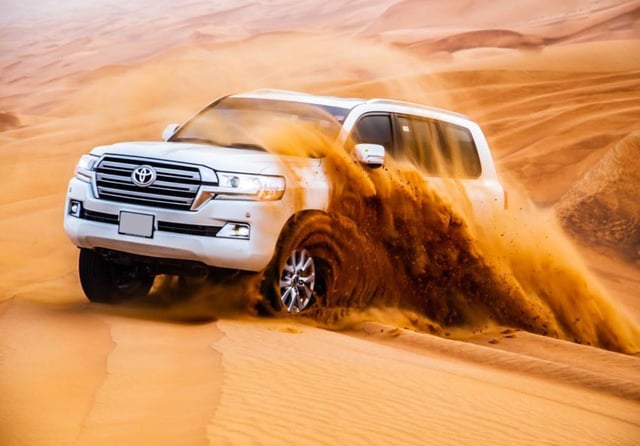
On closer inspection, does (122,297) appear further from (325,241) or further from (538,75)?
(538,75)

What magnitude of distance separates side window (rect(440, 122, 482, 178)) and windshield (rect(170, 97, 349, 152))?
1.37 m

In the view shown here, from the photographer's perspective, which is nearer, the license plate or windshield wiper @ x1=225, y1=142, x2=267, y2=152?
the license plate

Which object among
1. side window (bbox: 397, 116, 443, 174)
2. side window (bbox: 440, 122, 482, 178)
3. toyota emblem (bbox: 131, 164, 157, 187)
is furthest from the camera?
side window (bbox: 440, 122, 482, 178)

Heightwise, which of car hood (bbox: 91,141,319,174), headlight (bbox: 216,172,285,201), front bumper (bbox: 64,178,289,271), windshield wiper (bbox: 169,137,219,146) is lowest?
A: front bumper (bbox: 64,178,289,271)

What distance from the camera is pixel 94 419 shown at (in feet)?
17.2

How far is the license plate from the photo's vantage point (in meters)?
8.01

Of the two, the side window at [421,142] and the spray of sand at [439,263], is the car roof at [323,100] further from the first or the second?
the spray of sand at [439,263]

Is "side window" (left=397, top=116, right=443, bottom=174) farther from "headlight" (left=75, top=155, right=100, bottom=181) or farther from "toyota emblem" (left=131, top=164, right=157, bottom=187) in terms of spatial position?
"headlight" (left=75, top=155, right=100, bottom=181)

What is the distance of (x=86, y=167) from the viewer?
8523 millimetres

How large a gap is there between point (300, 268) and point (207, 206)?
946 mm

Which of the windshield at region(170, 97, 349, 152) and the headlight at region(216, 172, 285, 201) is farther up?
the windshield at region(170, 97, 349, 152)

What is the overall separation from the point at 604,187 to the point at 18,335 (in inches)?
499

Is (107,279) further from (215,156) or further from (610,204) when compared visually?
(610,204)

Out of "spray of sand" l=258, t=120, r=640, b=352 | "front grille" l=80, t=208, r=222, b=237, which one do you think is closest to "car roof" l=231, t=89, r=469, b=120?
"spray of sand" l=258, t=120, r=640, b=352
